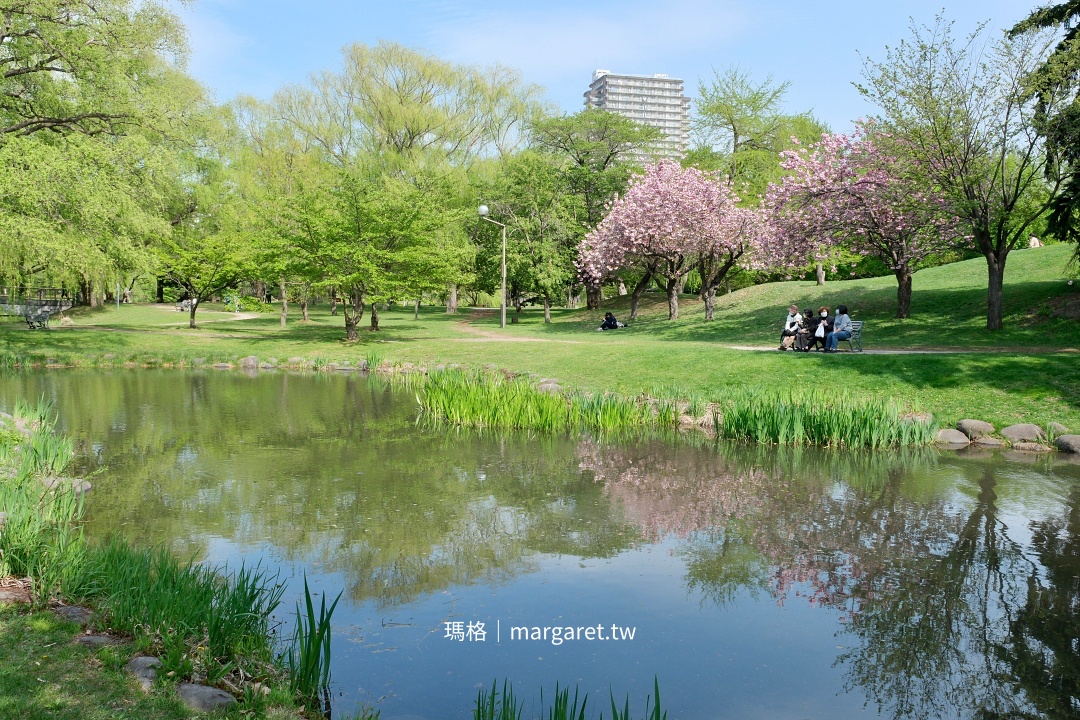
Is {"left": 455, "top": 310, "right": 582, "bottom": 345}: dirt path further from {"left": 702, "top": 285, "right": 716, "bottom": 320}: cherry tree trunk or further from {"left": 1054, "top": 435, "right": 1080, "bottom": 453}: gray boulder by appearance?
{"left": 1054, "top": 435, "right": 1080, "bottom": 453}: gray boulder

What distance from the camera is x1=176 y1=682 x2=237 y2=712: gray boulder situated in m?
4.14

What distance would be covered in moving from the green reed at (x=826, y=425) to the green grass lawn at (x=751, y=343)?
6.55 ft

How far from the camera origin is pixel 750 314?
34.1m

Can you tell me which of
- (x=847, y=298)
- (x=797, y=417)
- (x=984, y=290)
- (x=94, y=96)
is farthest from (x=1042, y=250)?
(x=94, y=96)

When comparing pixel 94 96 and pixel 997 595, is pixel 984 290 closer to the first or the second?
pixel 997 595

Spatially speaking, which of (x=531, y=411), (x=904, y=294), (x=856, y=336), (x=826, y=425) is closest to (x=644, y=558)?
(x=826, y=425)

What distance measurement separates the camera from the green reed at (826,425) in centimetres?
1254

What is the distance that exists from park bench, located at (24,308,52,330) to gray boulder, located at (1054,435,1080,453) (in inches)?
1390

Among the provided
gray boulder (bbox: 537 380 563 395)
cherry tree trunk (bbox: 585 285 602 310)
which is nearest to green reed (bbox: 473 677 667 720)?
gray boulder (bbox: 537 380 563 395)

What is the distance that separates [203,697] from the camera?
13.8ft

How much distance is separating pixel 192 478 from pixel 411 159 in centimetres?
4032

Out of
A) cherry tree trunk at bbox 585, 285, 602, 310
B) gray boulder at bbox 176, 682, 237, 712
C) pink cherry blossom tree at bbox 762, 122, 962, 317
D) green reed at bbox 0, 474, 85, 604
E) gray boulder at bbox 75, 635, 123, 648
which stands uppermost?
pink cherry blossom tree at bbox 762, 122, 962, 317

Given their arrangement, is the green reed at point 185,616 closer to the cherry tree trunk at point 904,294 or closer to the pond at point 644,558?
the pond at point 644,558

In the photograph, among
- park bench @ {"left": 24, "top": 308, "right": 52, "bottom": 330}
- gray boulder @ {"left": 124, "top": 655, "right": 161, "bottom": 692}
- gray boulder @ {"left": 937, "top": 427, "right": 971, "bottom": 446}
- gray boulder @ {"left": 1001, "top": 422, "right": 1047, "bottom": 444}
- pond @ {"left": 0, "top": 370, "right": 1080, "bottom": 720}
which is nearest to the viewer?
gray boulder @ {"left": 124, "top": 655, "right": 161, "bottom": 692}
